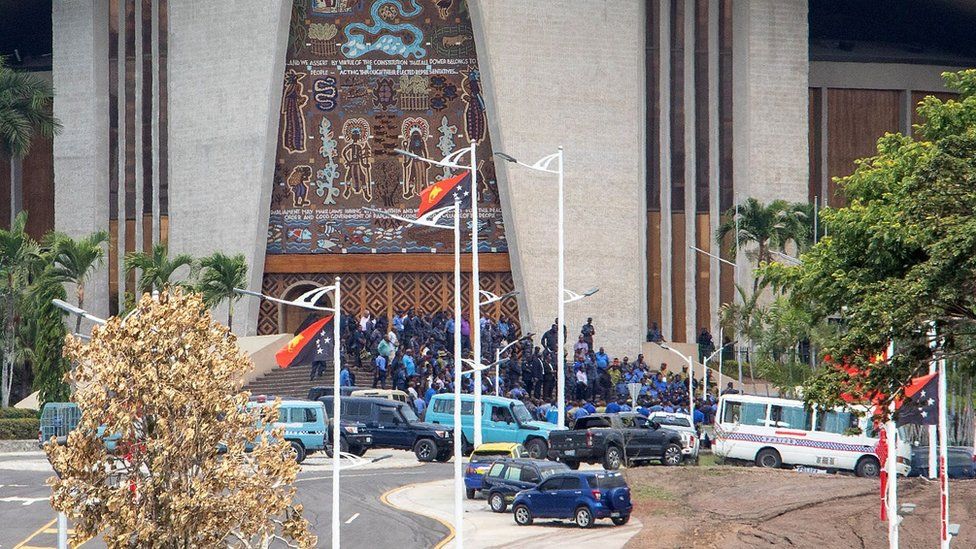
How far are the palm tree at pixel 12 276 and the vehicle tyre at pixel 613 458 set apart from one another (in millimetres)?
26053

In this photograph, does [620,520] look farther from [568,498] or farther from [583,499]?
[568,498]

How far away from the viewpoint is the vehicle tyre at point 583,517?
32.5 meters

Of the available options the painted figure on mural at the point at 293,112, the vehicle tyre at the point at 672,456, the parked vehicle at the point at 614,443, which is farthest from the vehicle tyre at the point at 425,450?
the painted figure on mural at the point at 293,112

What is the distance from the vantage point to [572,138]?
66125mm

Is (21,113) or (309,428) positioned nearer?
(309,428)

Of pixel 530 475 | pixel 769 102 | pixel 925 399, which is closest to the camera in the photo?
pixel 925 399


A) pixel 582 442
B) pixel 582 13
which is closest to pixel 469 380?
pixel 582 442

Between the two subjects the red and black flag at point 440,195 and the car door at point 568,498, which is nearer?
the car door at point 568,498

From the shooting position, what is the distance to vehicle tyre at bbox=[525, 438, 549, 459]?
139 ft

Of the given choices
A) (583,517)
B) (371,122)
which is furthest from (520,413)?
(371,122)

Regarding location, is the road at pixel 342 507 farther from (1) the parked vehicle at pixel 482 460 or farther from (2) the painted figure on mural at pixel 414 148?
(2) the painted figure on mural at pixel 414 148

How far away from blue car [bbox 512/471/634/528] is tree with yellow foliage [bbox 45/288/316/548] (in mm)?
11922

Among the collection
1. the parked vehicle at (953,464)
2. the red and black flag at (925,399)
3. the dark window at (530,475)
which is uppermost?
the red and black flag at (925,399)

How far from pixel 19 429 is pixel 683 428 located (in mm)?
20273
